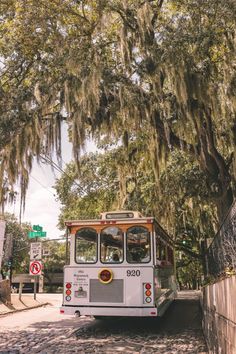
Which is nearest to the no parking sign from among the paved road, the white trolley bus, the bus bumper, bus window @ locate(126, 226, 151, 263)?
the paved road

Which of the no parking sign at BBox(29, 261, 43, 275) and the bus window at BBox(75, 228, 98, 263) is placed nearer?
the bus window at BBox(75, 228, 98, 263)

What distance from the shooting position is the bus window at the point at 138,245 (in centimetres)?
1060

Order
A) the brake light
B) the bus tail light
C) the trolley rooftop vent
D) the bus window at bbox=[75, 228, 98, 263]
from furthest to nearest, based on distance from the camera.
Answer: the trolley rooftop vent, the bus window at bbox=[75, 228, 98, 263], the brake light, the bus tail light

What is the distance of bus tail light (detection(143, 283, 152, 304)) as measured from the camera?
397 inches

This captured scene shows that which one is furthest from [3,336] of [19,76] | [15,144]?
[19,76]

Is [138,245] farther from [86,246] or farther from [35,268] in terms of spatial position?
[35,268]

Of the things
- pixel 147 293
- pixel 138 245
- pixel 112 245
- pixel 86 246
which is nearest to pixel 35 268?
pixel 86 246

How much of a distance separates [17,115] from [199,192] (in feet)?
27.0

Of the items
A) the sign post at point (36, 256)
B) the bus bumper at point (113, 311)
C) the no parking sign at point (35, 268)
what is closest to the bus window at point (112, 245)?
the bus bumper at point (113, 311)

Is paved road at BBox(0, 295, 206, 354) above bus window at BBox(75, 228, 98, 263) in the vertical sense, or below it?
below

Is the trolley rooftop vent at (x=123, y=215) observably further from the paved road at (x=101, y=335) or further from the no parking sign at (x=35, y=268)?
the no parking sign at (x=35, y=268)

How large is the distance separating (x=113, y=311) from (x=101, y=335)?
66 centimetres

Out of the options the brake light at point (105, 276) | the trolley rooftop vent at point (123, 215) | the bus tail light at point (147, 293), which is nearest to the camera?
the bus tail light at point (147, 293)

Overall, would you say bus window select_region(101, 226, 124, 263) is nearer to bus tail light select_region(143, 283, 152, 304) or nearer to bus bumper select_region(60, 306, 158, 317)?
bus tail light select_region(143, 283, 152, 304)
